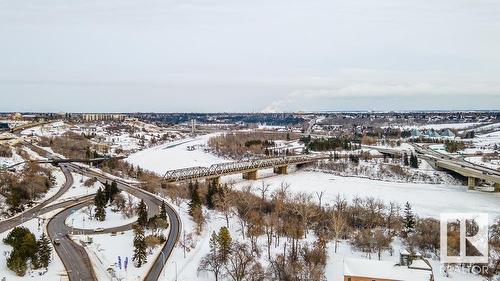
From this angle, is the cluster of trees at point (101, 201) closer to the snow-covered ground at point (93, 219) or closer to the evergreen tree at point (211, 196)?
the snow-covered ground at point (93, 219)

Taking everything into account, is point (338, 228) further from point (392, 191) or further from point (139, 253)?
point (392, 191)

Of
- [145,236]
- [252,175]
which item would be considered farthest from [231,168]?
[145,236]

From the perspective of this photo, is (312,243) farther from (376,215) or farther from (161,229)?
(161,229)

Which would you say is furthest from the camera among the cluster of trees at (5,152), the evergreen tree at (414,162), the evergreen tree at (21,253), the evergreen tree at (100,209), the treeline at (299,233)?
the evergreen tree at (414,162)

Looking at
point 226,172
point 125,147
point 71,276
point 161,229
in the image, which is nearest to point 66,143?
point 125,147

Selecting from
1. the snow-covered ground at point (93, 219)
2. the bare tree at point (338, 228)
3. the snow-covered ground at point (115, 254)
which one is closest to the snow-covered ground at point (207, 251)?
the bare tree at point (338, 228)

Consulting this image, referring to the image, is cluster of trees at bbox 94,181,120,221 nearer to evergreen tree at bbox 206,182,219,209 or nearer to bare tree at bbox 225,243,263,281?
evergreen tree at bbox 206,182,219,209
